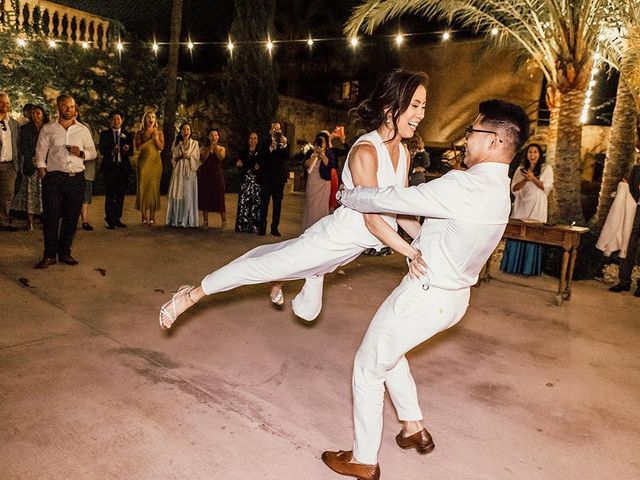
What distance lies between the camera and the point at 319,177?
8016 mm

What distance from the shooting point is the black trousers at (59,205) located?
5.67 m

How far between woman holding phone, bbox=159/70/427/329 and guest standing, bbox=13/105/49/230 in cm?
643

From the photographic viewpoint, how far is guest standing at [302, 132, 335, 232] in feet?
26.2

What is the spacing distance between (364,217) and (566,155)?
6932 mm

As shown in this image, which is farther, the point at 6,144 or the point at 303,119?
the point at 303,119

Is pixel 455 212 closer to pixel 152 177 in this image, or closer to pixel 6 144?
pixel 6 144

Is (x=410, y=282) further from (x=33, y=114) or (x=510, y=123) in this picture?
(x=33, y=114)

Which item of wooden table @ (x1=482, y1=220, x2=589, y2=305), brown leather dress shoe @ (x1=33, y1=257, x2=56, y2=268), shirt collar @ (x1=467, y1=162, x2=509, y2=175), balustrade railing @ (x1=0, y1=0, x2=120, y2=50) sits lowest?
brown leather dress shoe @ (x1=33, y1=257, x2=56, y2=268)

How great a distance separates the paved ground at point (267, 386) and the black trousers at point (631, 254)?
90 centimetres

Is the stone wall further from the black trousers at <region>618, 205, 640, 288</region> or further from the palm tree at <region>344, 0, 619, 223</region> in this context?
the black trousers at <region>618, 205, 640, 288</region>

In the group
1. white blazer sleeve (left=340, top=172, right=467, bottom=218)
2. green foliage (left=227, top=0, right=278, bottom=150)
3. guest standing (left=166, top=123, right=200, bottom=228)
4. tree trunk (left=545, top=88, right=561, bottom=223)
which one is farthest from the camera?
green foliage (left=227, top=0, right=278, bottom=150)

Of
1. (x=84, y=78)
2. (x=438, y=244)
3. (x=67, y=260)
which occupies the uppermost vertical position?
(x=84, y=78)

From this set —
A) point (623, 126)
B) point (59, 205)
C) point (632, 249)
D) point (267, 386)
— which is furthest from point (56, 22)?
point (632, 249)

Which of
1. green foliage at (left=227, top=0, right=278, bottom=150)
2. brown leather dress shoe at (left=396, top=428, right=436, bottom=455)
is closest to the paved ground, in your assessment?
brown leather dress shoe at (left=396, top=428, right=436, bottom=455)
